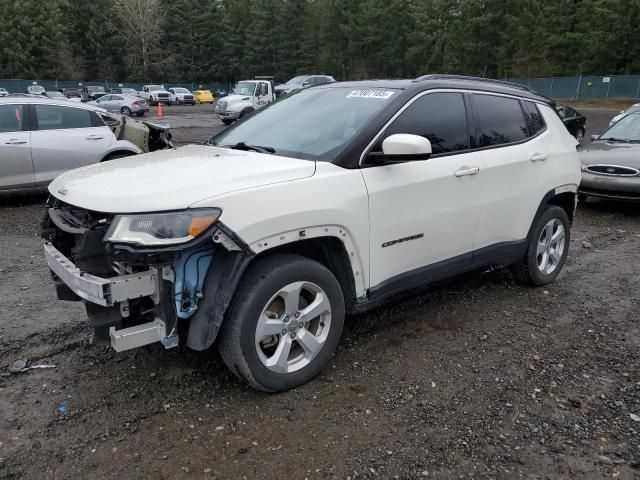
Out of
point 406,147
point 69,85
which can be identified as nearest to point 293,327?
point 406,147

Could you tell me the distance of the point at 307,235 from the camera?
3.02m

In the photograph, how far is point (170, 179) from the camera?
2938mm

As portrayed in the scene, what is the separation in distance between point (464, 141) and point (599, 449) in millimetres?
2232

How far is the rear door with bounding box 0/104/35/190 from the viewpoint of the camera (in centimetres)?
759

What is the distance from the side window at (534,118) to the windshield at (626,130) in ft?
16.1

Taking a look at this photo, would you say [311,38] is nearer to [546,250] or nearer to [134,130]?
[134,130]

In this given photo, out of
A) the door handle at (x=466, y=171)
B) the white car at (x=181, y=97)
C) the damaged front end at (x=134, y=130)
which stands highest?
the door handle at (x=466, y=171)

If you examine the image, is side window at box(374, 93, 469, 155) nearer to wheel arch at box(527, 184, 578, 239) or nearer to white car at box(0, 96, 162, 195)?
wheel arch at box(527, 184, 578, 239)

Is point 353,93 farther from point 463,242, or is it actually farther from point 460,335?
point 460,335

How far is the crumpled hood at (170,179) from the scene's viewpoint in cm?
271

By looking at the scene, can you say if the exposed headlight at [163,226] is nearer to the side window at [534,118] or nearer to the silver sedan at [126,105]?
the side window at [534,118]

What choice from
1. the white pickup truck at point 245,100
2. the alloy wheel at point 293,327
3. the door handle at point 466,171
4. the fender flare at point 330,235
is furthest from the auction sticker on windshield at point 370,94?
the white pickup truck at point 245,100

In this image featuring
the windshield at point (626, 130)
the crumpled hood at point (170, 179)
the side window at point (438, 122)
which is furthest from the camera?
the windshield at point (626, 130)

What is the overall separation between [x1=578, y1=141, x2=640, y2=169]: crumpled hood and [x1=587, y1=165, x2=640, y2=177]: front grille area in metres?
0.07
